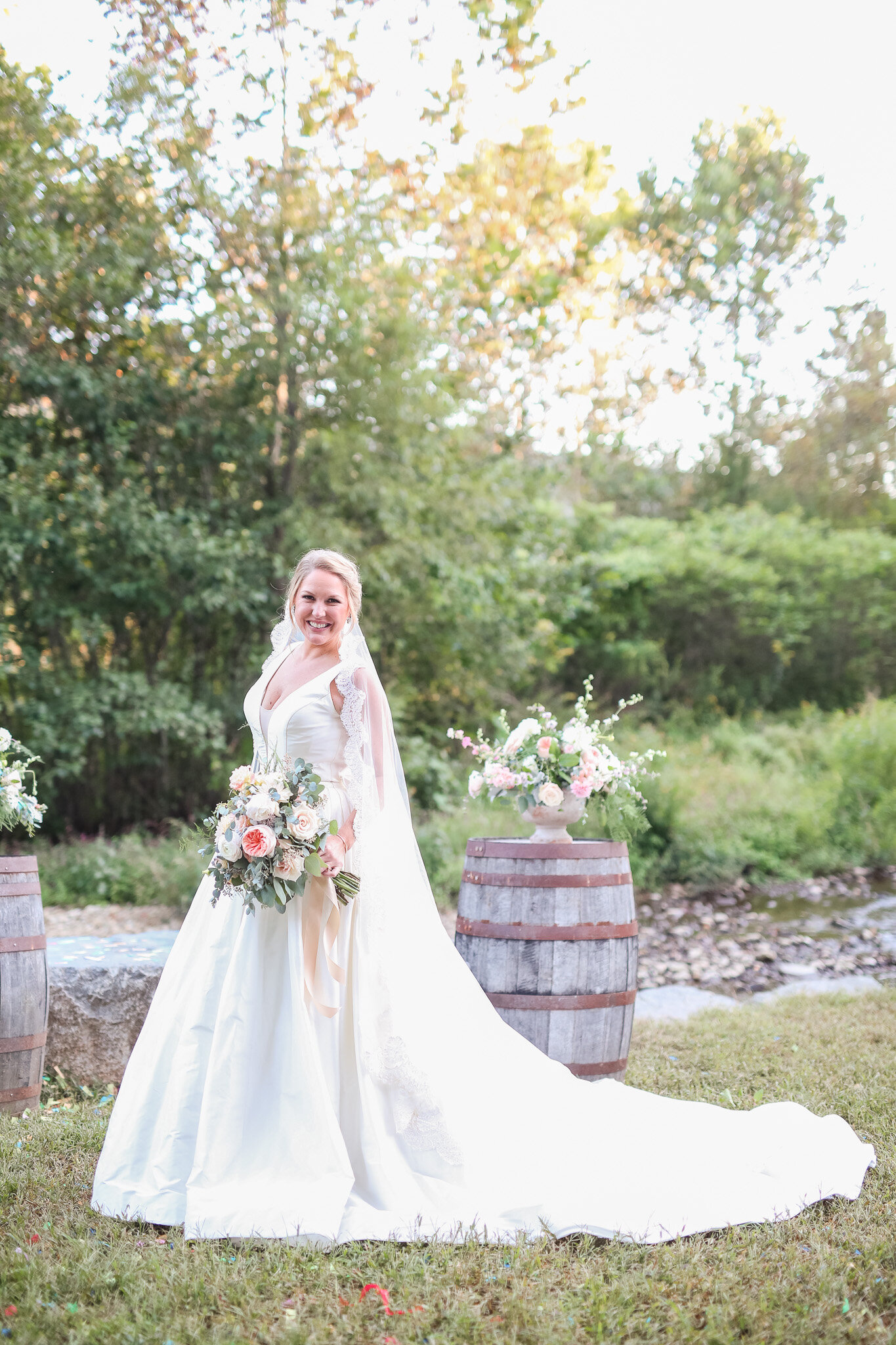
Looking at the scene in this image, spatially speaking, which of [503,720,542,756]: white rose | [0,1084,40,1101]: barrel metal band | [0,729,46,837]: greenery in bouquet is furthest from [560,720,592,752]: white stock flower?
[0,1084,40,1101]: barrel metal band

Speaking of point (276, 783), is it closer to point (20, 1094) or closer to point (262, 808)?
point (262, 808)

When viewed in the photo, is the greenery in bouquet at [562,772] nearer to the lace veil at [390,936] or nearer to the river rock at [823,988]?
the lace veil at [390,936]

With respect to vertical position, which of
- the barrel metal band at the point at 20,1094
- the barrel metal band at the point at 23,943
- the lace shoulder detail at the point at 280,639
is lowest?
the barrel metal band at the point at 20,1094

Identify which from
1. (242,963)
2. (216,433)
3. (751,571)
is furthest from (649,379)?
(242,963)

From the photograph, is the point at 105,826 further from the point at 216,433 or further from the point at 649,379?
the point at 649,379

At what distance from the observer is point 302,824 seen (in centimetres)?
313

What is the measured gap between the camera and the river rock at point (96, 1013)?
4617 mm

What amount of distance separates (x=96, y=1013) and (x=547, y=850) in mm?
2081

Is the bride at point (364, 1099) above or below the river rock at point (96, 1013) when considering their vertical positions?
above

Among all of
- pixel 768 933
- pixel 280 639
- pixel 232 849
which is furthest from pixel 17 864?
pixel 768 933

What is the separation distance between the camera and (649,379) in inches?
699

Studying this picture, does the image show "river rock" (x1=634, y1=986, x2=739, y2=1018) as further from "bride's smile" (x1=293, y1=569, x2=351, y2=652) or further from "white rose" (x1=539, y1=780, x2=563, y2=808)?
"bride's smile" (x1=293, y1=569, x2=351, y2=652)

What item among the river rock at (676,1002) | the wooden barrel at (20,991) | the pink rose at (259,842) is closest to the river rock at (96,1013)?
the wooden barrel at (20,991)

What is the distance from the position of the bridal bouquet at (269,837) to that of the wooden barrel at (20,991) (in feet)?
4.50
